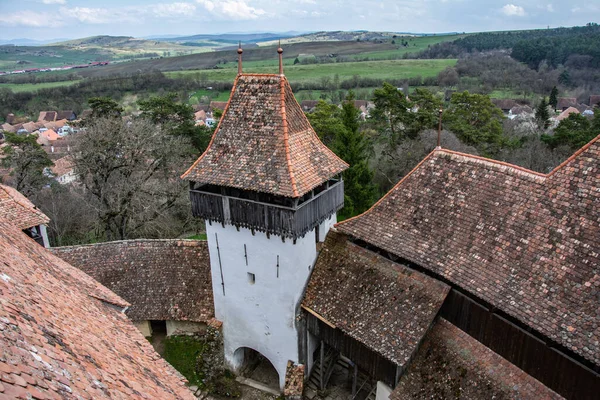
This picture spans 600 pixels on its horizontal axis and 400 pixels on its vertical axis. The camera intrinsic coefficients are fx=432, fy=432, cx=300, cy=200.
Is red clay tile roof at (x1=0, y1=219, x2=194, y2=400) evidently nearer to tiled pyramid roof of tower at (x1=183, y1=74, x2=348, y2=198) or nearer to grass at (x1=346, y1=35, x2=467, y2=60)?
tiled pyramid roof of tower at (x1=183, y1=74, x2=348, y2=198)

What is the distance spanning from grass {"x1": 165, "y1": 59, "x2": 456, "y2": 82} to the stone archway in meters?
82.9

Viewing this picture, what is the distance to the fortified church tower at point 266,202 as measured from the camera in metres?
14.3

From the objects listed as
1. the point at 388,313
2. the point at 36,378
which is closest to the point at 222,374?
the point at 388,313

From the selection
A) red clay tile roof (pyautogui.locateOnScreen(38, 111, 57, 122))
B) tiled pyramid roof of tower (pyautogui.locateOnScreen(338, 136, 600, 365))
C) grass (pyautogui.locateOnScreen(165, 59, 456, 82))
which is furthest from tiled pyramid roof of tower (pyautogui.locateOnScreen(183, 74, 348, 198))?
red clay tile roof (pyautogui.locateOnScreen(38, 111, 57, 122))

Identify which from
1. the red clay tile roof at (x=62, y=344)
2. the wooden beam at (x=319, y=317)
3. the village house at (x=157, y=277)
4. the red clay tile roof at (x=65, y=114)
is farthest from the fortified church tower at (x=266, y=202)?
the red clay tile roof at (x=65, y=114)

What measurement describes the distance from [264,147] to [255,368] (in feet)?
32.4

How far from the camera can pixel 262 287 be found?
15.9m

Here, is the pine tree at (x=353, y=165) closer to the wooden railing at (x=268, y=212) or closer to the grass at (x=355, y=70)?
the wooden railing at (x=268, y=212)

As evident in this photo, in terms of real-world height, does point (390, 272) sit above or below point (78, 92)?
below

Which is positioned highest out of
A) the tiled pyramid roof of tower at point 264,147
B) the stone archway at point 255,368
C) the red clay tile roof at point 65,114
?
the tiled pyramid roof of tower at point 264,147

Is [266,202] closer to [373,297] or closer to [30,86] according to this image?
→ [373,297]

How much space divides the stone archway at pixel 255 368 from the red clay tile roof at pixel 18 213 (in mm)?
10738

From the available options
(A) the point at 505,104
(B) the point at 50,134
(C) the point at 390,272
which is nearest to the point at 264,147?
(C) the point at 390,272

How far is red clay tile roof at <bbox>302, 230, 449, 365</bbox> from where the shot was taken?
42.3 feet
